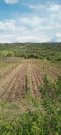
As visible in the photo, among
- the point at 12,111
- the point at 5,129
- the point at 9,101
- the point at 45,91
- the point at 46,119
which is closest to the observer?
the point at 5,129

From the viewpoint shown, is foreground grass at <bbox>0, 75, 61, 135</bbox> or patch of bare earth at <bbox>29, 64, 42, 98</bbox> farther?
patch of bare earth at <bbox>29, 64, 42, 98</bbox>

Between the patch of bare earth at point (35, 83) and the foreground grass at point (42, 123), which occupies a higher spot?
the foreground grass at point (42, 123)

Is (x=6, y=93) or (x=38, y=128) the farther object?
(x=6, y=93)

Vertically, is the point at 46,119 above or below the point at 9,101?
above

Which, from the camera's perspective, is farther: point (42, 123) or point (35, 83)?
point (35, 83)

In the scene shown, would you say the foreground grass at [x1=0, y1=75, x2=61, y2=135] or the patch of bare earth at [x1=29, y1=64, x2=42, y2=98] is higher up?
the foreground grass at [x1=0, y1=75, x2=61, y2=135]

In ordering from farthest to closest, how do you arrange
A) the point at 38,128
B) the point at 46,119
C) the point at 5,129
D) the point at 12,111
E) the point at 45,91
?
1. the point at 12,111
2. the point at 45,91
3. the point at 46,119
4. the point at 5,129
5. the point at 38,128

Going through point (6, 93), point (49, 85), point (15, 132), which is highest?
point (49, 85)

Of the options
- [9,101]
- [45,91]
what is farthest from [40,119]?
[9,101]

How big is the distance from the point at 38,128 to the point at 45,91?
10.7ft

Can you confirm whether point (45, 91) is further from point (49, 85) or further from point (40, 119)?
point (40, 119)

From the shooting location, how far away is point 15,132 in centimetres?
1005

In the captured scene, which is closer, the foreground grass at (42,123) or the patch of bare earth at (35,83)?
the foreground grass at (42,123)

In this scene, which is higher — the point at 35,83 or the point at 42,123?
the point at 42,123
